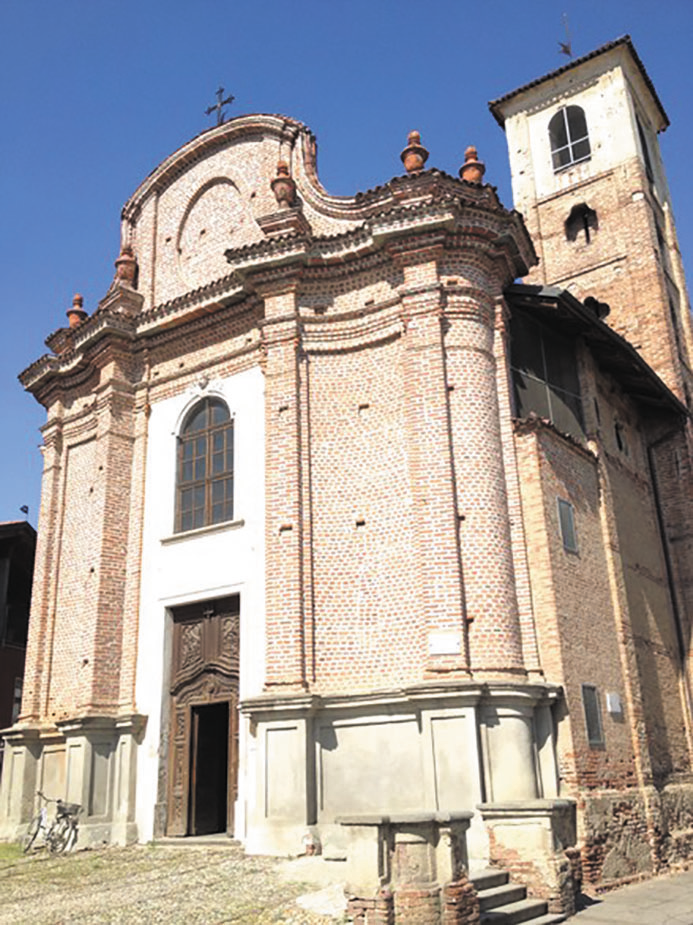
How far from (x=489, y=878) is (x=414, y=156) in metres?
10.6

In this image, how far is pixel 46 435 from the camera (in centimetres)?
Answer: 1816

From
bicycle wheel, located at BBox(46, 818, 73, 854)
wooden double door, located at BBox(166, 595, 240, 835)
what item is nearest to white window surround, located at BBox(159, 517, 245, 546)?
wooden double door, located at BBox(166, 595, 240, 835)

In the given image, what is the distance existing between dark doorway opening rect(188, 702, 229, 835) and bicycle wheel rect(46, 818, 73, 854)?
6.28ft

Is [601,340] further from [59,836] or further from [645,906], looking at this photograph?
[59,836]

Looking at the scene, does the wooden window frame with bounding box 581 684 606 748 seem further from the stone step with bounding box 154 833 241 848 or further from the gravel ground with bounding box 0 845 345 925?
the stone step with bounding box 154 833 241 848

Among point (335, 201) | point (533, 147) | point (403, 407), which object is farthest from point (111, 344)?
point (533, 147)

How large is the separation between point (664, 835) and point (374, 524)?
6.35 m

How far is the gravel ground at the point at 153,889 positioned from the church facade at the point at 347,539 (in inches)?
34.1

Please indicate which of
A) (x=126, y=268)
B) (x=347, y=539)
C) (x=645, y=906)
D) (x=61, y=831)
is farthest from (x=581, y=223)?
(x=61, y=831)

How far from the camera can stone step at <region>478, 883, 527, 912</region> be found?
8742 millimetres

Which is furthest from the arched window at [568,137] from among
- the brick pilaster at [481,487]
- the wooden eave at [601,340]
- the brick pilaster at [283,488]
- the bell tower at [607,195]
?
the brick pilaster at [283,488]

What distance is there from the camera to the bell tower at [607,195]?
809 inches

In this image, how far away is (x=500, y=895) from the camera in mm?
8969

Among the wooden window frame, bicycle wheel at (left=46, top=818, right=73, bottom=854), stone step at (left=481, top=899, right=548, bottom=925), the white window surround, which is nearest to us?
stone step at (left=481, top=899, right=548, bottom=925)
